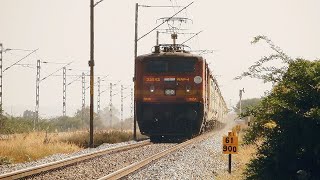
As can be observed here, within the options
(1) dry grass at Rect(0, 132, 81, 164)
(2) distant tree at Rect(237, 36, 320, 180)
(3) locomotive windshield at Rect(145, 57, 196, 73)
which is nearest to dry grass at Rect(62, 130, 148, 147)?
(1) dry grass at Rect(0, 132, 81, 164)

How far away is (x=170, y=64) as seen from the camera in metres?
18.7

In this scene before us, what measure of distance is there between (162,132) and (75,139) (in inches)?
172

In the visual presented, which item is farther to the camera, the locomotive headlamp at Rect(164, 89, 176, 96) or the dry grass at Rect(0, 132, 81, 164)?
Result: the locomotive headlamp at Rect(164, 89, 176, 96)

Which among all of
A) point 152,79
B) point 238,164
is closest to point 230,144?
point 238,164

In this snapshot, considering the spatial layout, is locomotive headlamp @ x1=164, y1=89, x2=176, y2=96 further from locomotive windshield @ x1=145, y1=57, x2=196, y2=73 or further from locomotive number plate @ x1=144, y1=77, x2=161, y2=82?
locomotive windshield @ x1=145, y1=57, x2=196, y2=73

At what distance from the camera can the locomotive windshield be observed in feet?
61.2

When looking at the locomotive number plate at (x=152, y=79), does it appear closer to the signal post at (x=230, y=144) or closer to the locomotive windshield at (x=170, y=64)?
the locomotive windshield at (x=170, y=64)

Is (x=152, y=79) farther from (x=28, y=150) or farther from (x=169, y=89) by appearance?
(x=28, y=150)

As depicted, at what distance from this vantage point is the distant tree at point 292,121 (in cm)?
676

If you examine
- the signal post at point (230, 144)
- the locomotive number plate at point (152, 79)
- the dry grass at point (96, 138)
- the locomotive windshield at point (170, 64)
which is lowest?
the dry grass at point (96, 138)

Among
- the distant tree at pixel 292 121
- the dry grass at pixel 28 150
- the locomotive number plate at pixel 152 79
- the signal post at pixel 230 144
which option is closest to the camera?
the distant tree at pixel 292 121

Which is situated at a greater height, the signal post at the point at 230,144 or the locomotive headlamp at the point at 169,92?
the locomotive headlamp at the point at 169,92

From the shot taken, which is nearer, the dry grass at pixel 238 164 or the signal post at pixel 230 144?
the dry grass at pixel 238 164

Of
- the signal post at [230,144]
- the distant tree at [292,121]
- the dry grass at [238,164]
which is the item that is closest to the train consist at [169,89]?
the dry grass at [238,164]
